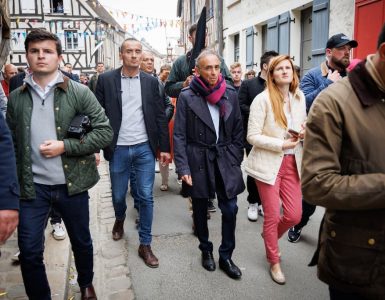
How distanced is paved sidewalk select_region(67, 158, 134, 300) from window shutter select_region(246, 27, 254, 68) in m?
9.32

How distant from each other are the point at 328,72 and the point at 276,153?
3.80 ft

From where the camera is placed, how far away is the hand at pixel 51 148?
2.65m

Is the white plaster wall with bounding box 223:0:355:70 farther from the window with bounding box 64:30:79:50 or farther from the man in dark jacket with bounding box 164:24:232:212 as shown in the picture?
the window with bounding box 64:30:79:50

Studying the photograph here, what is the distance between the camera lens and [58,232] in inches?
174

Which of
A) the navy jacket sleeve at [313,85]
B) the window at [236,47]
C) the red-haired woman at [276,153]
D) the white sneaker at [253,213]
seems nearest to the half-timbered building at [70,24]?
the window at [236,47]

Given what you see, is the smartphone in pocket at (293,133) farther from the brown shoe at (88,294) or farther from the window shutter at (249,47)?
the window shutter at (249,47)

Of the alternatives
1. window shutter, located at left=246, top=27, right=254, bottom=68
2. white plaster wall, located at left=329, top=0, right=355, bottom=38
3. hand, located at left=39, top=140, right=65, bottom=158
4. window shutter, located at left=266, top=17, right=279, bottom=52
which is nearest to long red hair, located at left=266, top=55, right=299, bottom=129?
hand, located at left=39, top=140, right=65, bottom=158

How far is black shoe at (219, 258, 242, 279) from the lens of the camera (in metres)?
3.57

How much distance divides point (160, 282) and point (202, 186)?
914 millimetres

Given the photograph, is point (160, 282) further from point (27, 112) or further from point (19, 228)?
point (27, 112)

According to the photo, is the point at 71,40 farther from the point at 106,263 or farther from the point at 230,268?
the point at 230,268

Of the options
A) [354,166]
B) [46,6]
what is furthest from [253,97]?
[46,6]

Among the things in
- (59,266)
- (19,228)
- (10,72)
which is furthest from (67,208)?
(10,72)

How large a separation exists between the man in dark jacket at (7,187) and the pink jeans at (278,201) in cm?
217
